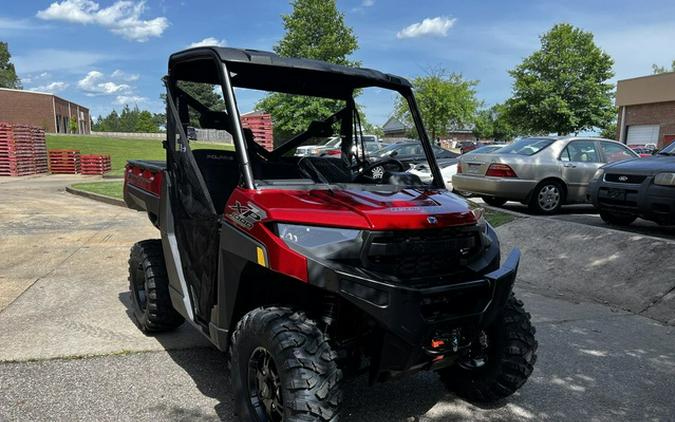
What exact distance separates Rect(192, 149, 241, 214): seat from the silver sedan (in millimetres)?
6948

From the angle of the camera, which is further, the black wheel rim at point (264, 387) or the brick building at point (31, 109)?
the brick building at point (31, 109)

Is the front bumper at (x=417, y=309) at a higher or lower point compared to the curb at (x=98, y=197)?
higher

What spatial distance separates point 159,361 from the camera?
390 centimetres

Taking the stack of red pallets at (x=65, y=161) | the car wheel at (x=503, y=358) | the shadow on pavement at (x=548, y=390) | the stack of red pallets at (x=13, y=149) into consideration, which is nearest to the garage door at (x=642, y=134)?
the stack of red pallets at (x=65, y=161)

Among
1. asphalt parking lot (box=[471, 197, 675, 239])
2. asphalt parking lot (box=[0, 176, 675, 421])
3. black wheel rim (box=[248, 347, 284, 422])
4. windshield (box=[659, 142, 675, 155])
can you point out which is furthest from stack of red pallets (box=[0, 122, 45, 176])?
black wheel rim (box=[248, 347, 284, 422])

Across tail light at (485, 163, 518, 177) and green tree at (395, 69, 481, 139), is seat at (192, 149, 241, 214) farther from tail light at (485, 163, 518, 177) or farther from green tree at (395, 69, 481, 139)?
green tree at (395, 69, 481, 139)

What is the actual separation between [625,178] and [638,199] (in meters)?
0.47

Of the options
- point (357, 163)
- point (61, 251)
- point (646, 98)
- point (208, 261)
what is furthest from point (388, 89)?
point (646, 98)

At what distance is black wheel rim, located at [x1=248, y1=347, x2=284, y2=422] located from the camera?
266 centimetres

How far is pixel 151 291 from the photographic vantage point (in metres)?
4.17

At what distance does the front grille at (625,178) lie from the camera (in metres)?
6.93

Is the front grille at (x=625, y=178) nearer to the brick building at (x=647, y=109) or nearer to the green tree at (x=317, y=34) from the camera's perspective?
the green tree at (x=317, y=34)

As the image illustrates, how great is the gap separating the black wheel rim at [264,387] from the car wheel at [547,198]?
319 inches

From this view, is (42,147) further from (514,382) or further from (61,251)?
(514,382)
